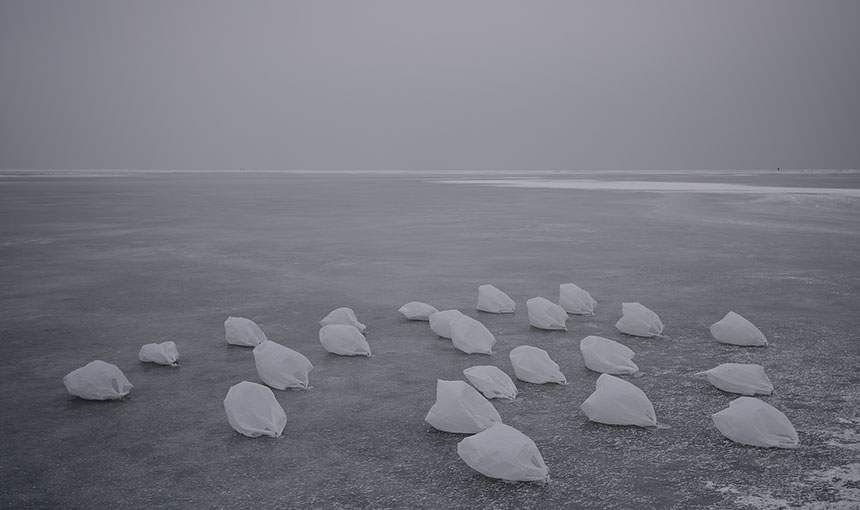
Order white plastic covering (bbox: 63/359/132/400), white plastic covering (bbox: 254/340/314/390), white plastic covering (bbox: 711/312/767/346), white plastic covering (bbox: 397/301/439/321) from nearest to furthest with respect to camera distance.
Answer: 1. white plastic covering (bbox: 63/359/132/400)
2. white plastic covering (bbox: 254/340/314/390)
3. white plastic covering (bbox: 711/312/767/346)
4. white plastic covering (bbox: 397/301/439/321)

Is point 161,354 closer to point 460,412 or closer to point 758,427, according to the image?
point 460,412

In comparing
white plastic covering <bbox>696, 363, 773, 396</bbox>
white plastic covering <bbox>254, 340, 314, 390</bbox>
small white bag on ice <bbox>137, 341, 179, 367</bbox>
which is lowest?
small white bag on ice <bbox>137, 341, 179, 367</bbox>

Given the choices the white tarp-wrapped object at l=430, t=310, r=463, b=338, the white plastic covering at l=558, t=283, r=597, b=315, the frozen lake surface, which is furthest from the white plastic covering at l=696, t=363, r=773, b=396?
the white plastic covering at l=558, t=283, r=597, b=315

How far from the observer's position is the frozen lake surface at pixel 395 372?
288 cm

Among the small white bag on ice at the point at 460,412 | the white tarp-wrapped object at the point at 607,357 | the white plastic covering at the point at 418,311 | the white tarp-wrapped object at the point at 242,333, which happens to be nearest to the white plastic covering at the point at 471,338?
the white tarp-wrapped object at the point at 607,357

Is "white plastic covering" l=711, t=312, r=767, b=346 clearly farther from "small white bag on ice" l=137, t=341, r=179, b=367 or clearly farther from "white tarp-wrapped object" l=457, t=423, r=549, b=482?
"small white bag on ice" l=137, t=341, r=179, b=367

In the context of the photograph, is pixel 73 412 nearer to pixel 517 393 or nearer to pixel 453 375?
pixel 453 375

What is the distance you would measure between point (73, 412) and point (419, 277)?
202 inches

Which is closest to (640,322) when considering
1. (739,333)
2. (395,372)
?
(739,333)

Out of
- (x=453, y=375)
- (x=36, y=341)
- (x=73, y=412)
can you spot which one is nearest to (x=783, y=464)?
(x=453, y=375)

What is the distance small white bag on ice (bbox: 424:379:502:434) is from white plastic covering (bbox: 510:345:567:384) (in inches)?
31.7

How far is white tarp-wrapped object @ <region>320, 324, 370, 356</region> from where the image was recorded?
16.8 ft

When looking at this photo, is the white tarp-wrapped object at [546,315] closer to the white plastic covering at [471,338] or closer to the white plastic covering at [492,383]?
the white plastic covering at [471,338]

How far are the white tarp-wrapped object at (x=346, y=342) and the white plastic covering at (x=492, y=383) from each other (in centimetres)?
120
